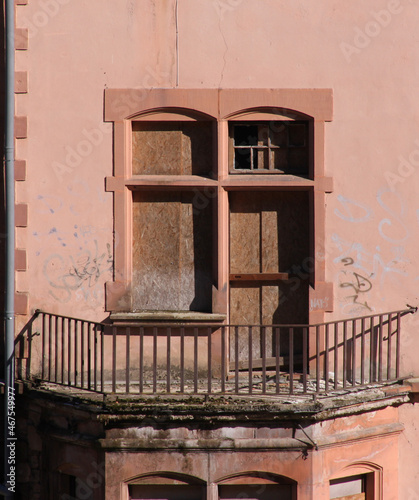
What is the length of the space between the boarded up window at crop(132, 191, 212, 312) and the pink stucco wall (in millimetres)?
427

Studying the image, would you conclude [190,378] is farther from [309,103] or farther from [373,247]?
[309,103]

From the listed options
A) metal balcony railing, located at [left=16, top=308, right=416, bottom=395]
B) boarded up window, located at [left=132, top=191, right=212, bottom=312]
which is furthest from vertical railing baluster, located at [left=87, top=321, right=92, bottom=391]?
boarded up window, located at [left=132, top=191, right=212, bottom=312]

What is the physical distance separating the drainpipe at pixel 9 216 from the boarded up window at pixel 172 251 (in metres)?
1.41

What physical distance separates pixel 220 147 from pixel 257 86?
817 mm

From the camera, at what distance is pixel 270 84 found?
9.80m

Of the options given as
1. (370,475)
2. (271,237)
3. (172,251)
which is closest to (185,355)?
(172,251)

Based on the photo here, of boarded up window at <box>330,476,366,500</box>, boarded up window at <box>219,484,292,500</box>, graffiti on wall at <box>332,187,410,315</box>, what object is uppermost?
graffiti on wall at <box>332,187,410,315</box>

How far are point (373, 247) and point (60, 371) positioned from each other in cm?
389

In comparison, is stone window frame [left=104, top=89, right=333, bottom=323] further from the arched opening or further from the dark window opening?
the arched opening

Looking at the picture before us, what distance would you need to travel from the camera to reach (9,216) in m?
9.73

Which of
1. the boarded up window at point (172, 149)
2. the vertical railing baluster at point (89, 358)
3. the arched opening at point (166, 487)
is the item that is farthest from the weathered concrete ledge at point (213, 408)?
the boarded up window at point (172, 149)

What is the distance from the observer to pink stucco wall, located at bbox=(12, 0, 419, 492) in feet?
32.1

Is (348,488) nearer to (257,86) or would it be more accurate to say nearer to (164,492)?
(164,492)

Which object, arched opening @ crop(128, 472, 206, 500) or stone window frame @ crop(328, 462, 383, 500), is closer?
arched opening @ crop(128, 472, 206, 500)
